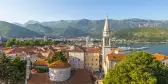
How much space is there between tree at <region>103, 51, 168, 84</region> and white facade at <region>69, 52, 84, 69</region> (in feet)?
103

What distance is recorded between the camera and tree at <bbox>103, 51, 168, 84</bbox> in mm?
29875

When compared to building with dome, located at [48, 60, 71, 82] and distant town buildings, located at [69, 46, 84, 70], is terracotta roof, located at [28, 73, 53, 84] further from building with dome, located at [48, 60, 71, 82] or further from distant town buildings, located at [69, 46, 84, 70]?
distant town buildings, located at [69, 46, 84, 70]

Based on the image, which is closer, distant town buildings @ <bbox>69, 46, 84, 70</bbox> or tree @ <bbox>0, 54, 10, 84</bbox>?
tree @ <bbox>0, 54, 10, 84</bbox>

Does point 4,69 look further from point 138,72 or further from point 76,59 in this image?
point 76,59

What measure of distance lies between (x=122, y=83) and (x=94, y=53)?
126ft

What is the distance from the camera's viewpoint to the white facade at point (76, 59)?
2525 inches

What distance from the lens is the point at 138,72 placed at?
29984mm

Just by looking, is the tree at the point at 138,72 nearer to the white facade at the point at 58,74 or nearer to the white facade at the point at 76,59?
the white facade at the point at 58,74

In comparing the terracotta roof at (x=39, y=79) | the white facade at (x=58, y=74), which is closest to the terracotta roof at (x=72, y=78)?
the terracotta roof at (x=39, y=79)

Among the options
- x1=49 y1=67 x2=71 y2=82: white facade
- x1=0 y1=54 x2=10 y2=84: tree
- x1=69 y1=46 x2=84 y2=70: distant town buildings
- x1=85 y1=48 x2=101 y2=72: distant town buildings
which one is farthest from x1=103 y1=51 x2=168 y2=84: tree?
x1=85 y1=48 x2=101 y2=72: distant town buildings

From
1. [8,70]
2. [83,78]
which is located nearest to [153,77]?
[83,78]

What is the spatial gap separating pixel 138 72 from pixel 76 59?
35.3m

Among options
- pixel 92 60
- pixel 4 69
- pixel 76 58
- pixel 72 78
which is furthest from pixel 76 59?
pixel 4 69

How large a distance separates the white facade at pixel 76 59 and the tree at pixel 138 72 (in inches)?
1232
